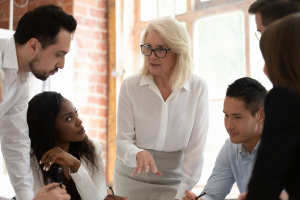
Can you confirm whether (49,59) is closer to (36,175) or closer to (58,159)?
(58,159)

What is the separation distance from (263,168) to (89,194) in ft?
4.11

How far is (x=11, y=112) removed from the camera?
1.89 m

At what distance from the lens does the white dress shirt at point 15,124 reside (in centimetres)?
175

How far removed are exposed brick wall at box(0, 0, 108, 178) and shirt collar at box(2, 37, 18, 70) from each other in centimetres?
154

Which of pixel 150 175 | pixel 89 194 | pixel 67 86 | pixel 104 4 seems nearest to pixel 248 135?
pixel 150 175

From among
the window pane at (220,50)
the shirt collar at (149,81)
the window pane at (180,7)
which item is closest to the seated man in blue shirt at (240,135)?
the shirt collar at (149,81)

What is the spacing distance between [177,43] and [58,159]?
908 mm

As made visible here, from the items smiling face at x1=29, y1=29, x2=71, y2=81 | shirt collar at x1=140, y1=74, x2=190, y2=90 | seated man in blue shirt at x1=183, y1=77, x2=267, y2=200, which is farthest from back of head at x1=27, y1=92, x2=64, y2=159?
seated man in blue shirt at x1=183, y1=77, x2=267, y2=200

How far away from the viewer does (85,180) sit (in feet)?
6.45

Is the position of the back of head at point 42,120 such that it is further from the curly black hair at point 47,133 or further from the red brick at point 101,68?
the red brick at point 101,68

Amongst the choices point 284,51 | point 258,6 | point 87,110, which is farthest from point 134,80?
point 87,110

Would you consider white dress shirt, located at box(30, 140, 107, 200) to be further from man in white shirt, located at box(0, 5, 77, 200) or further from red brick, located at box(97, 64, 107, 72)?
red brick, located at box(97, 64, 107, 72)

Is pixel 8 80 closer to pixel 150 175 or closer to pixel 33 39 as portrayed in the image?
pixel 33 39

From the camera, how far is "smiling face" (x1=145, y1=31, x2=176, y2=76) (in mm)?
1970
